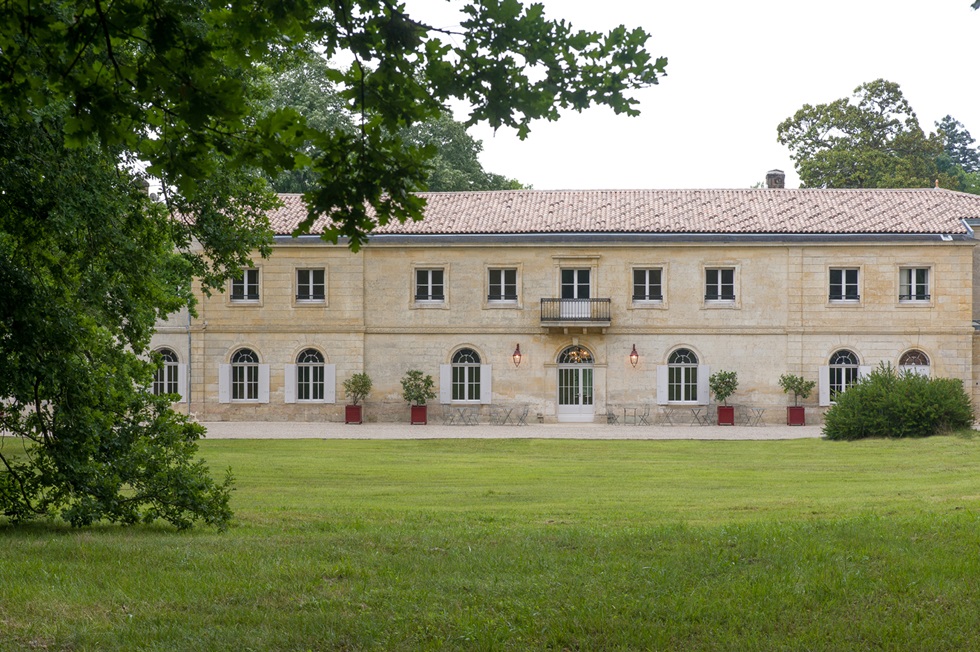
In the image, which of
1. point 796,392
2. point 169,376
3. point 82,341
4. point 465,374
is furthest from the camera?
point 169,376

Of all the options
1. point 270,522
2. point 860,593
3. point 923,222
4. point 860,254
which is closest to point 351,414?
point 860,254

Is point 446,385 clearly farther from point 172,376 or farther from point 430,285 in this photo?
point 172,376

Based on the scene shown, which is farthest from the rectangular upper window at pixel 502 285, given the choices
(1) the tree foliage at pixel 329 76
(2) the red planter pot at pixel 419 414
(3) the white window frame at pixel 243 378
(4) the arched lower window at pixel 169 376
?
(1) the tree foliage at pixel 329 76

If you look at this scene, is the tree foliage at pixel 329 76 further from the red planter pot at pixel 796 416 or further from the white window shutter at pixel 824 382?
the white window shutter at pixel 824 382

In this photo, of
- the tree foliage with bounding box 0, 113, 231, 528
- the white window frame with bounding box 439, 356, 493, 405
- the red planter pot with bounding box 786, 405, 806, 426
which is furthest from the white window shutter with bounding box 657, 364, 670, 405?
the tree foliage with bounding box 0, 113, 231, 528

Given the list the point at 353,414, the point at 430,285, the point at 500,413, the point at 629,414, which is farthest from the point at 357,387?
the point at 629,414

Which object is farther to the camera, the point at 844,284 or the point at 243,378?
the point at 243,378

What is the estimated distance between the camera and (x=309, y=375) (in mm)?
35531

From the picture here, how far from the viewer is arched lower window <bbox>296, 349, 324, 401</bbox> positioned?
35500mm

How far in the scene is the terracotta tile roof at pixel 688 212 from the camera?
3456 centimetres

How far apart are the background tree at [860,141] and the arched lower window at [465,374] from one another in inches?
881

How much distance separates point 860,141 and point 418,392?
2637 cm

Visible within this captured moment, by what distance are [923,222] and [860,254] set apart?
2.12 metres

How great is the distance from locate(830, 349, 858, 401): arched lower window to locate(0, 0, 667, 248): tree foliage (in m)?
29.9
